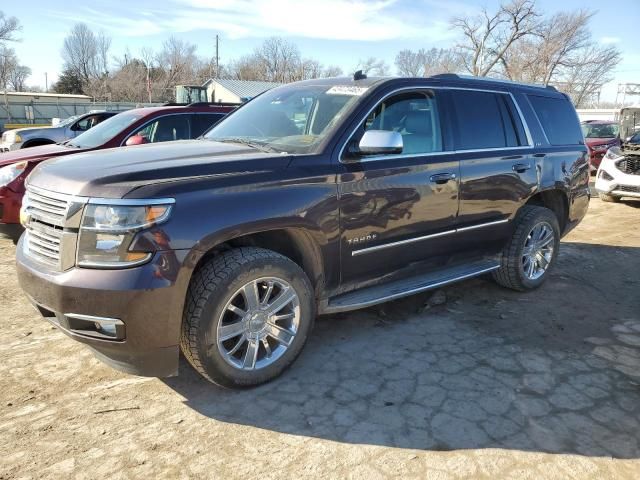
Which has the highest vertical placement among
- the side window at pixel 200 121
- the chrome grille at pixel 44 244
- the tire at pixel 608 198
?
the side window at pixel 200 121

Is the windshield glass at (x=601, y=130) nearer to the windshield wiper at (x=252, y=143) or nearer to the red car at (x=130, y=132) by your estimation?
the red car at (x=130, y=132)

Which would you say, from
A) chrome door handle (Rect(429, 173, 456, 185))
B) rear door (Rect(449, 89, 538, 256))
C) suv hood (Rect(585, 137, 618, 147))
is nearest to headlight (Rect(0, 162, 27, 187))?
chrome door handle (Rect(429, 173, 456, 185))

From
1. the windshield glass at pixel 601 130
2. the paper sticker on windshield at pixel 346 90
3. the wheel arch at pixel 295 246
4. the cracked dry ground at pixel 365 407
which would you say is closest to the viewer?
the cracked dry ground at pixel 365 407

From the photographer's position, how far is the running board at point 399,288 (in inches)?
140

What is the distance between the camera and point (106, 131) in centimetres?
712

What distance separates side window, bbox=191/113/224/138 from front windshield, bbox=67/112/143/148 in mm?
735

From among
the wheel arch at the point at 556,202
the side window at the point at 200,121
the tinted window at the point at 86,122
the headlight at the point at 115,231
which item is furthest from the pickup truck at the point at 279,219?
the tinted window at the point at 86,122

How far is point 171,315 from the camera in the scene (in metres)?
2.74

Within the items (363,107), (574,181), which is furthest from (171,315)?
(574,181)

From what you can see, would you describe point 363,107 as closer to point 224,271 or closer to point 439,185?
point 439,185

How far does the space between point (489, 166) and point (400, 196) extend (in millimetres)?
1146

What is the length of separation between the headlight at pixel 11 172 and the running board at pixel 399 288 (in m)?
4.25

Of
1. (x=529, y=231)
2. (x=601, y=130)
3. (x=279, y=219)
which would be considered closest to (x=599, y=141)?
(x=601, y=130)

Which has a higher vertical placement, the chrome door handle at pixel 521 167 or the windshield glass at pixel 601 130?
the windshield glass at pixel 601 130
